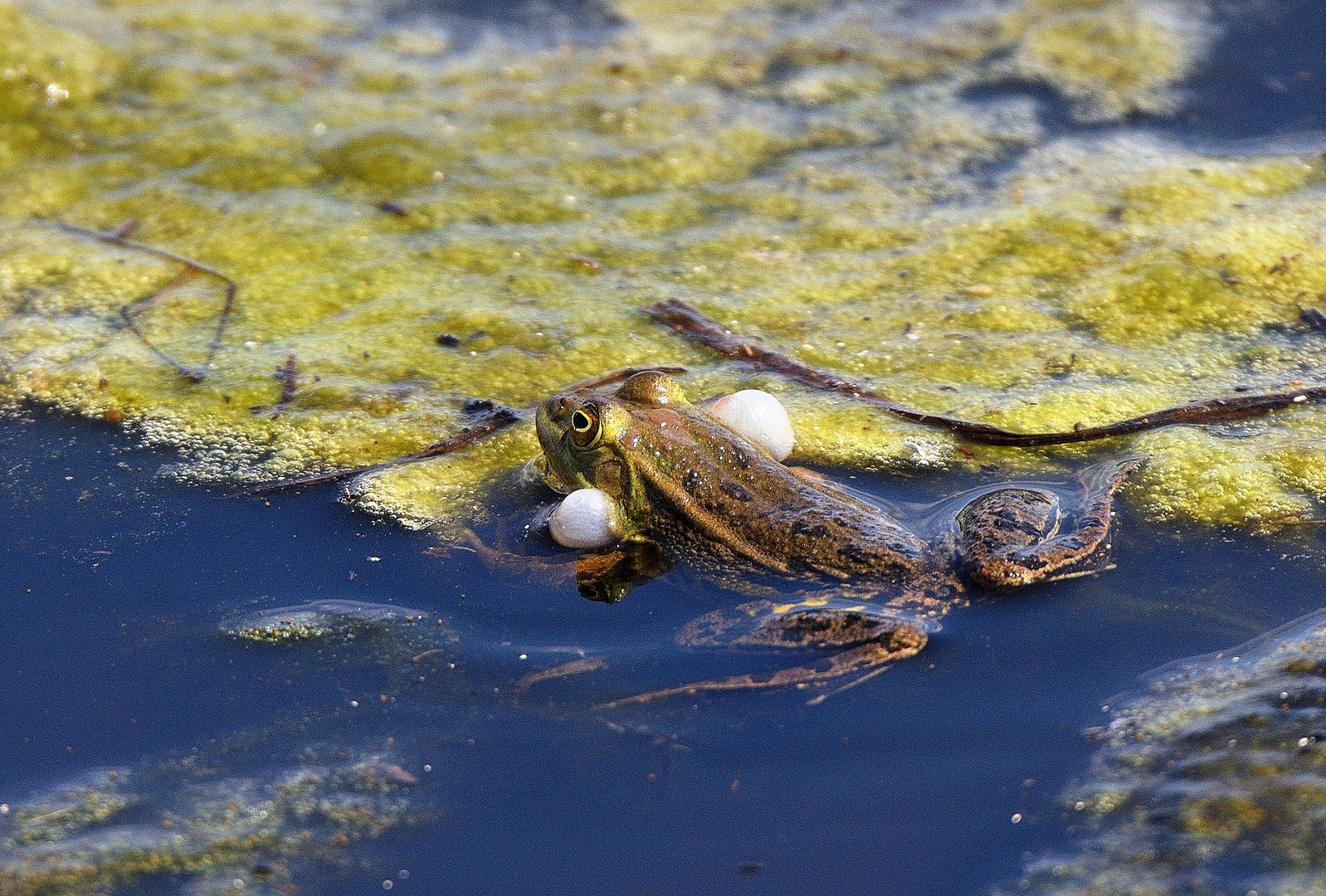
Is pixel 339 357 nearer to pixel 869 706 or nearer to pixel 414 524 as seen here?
pixel 414 524

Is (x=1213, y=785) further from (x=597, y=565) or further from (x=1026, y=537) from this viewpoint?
(x=597, y=565)

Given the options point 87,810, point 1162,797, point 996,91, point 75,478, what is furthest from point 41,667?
point 996,91

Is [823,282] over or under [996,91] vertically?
under

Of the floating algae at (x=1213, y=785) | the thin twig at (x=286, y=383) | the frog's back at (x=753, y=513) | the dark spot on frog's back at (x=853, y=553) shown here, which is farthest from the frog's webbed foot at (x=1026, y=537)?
the thin twig at (x=286, y=383)

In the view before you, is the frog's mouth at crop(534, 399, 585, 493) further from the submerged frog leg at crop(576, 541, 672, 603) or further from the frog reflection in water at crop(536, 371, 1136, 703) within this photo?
the submerged frog leg at crop(576, 541, 672, 603)

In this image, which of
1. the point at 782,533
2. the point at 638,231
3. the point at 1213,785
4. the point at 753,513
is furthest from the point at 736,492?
the point at 638,231

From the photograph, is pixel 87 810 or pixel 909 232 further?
pixel 909 232
